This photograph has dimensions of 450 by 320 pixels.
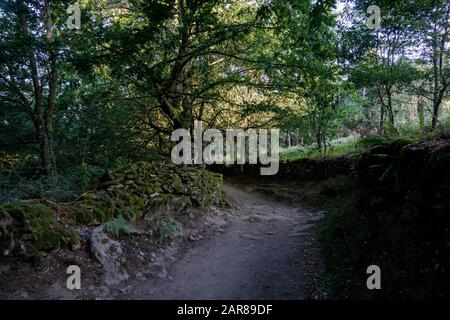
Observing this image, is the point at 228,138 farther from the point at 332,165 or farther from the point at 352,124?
the point at 352,124

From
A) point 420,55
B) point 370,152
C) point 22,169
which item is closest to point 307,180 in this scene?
point 420,55

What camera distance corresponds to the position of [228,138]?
50.9ft

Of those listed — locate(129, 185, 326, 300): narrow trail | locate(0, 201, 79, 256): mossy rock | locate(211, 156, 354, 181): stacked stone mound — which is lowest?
locate(129, 185, 326, 300): narrow trail

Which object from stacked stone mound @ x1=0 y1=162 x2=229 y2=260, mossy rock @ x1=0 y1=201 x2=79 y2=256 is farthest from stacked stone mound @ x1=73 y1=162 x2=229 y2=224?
mossy rock @ x1=0 y1=201 x2=79 y2=256

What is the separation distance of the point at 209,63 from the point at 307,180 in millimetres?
6664

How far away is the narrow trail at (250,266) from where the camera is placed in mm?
4629

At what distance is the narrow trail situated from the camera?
4.63 m

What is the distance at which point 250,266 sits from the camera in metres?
5.73

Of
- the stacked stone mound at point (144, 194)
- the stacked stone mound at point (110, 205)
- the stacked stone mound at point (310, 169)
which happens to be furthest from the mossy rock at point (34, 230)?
the stacked stone mound at point (310, 169)

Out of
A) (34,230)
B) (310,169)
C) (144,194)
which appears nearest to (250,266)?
(144,194)

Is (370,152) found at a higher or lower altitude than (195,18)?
lower

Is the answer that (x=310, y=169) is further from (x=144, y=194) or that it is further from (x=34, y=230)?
A: (x=34, y=230)

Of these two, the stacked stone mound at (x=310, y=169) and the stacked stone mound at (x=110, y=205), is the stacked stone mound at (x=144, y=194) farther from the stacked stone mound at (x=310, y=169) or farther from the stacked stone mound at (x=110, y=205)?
the stacked stone mound at (x=310, y=169)

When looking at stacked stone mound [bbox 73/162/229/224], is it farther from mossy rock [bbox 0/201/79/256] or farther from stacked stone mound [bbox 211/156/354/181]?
stacked stone mound [bbox 211/156/354/181]
